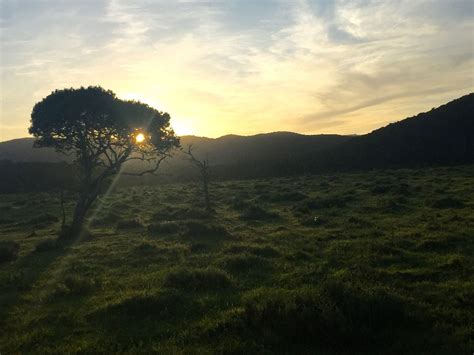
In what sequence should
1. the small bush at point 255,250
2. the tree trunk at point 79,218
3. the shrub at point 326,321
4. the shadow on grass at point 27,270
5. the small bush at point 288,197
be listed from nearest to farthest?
the shrub at point 326,321 < the shadow on grass at point 27,270 < the small bush at point 255,250 < the tree trunk at point 79,218 < the small bush at point 288,197

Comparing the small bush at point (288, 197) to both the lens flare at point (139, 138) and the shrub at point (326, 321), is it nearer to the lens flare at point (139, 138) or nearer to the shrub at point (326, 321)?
the lens flare at point (139, 138)

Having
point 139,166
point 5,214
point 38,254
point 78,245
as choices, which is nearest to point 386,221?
point 78,245

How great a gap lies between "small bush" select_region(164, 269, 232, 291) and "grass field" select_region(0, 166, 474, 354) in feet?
0.15

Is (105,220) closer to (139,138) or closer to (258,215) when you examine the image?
(139,138)

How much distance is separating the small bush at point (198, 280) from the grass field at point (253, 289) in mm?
46

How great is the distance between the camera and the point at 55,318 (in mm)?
11297

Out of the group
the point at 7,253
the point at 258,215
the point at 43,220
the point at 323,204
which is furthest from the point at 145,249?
the point at 43,220

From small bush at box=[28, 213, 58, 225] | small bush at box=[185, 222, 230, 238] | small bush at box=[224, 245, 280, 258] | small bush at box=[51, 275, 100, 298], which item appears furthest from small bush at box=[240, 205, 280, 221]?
small bush at box=[51, 275, 100, 298]

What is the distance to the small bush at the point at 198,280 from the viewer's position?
13.2 meters

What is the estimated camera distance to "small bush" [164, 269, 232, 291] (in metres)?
13.2

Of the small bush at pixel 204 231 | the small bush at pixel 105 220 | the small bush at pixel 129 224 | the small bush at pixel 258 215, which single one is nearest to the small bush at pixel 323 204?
the small bush at pixel 258 215

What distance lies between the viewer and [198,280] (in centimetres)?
1345

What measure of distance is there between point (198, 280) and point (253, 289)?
1752 mm

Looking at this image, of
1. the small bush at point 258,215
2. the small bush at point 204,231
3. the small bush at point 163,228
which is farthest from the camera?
the small bush at point 258,215
